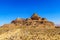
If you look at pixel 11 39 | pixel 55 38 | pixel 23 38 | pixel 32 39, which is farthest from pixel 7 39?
pixel 55 38

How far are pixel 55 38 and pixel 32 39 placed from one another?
3343 mm

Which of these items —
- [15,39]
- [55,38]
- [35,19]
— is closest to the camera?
[15,39]

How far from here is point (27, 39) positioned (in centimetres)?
1625

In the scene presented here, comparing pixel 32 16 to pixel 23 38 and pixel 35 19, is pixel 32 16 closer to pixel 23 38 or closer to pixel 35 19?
pixel 35 19

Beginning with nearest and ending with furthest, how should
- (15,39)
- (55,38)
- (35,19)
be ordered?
(15,39) < (55,38) < (35,19)

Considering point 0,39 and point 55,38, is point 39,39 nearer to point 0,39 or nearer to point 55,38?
point 55,38

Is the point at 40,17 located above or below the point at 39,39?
above

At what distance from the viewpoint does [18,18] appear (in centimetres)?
4116

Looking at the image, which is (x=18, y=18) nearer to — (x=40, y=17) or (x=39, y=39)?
(x=40, y=17)

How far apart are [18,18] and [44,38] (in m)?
25.4

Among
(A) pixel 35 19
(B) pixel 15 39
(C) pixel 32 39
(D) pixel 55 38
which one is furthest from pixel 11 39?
(A) pixel 35 19

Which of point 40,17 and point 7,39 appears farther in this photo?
point 40,17

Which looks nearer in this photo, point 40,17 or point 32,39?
point 32,39

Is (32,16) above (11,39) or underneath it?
above
